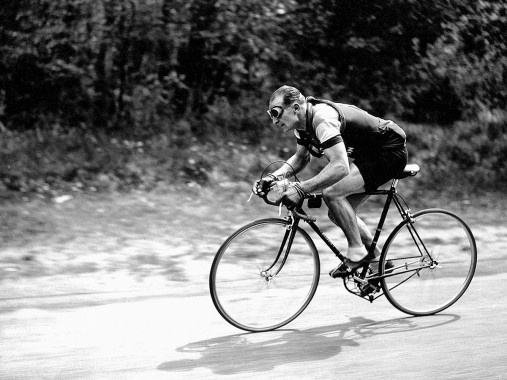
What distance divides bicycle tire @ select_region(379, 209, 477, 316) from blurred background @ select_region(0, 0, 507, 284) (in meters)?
2.88

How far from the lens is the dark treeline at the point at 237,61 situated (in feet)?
36.1

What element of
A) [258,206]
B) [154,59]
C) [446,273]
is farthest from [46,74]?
[446,273]

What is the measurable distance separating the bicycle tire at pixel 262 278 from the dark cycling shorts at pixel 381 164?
0.58m

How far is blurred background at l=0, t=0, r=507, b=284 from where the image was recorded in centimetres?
Answer: 998

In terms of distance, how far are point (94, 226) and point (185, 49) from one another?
380 centimetres

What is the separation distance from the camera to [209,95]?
12008 mm

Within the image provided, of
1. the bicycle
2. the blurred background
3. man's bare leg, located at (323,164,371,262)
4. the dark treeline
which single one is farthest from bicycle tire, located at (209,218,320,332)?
the dark treeline

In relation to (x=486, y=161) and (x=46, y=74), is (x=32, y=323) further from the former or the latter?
(x=486, y=161)

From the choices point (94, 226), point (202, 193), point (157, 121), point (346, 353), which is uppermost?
point (157, 121)

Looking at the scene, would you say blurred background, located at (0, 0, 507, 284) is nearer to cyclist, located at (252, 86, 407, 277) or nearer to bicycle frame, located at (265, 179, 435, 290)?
bicycle frame, located at (265, 179, 435, 290)

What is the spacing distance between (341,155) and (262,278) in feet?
3.34

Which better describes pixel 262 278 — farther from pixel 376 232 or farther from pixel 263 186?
pixel 376 232

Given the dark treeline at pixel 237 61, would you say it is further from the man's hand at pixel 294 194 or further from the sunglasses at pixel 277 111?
the man's hand at pixel 294 194

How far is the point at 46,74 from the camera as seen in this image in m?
11.1
